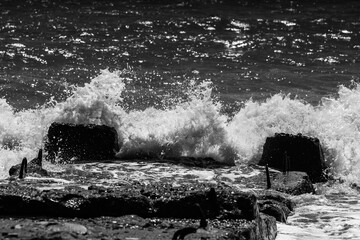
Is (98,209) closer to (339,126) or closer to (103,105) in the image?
(103,105)

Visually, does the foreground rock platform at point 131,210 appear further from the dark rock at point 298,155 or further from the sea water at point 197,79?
the dark rock at point 298,155

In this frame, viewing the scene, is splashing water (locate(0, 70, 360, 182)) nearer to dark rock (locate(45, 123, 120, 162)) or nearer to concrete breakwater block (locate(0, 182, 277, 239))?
dark rock (locate(45, 123, 120, 162))

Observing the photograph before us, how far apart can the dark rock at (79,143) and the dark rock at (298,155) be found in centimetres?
197

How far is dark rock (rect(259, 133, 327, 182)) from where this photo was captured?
903 cm

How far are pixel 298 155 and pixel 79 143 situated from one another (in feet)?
8.86

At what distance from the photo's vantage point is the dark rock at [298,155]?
Result: 9.03m

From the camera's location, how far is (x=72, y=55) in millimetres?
17453

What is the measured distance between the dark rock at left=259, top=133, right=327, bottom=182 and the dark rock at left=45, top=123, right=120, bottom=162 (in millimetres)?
1971

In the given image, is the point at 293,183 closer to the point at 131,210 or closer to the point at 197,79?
the point at 131,210

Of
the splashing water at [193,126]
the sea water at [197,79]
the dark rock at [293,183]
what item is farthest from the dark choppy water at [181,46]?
the dark rock at [293,183]

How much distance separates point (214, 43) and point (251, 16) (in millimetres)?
4143

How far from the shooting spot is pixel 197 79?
15.7 meters

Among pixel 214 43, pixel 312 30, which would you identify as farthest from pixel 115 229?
pixel 312 30

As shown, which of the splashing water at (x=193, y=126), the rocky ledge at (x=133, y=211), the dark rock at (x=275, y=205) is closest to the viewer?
the rocky ledge at (x=133, y=211)
